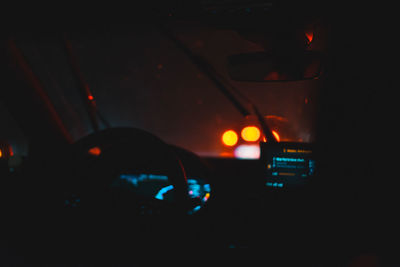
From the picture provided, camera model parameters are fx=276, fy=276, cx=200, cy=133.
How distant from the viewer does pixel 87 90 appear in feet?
10.2

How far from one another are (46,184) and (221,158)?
1.55 m

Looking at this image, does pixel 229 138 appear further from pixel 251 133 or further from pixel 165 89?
pixel 165 89

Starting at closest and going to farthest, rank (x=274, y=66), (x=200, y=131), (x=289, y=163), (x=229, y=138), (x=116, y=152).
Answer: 1. (x=274, y=66)
2. (x=289, y=163)
3. (x=116, y=152)
4. (x=229, y=138)
5. (x=200, y=131)

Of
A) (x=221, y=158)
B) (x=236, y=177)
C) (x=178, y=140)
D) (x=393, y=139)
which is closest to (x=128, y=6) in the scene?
(x=178, y=140)

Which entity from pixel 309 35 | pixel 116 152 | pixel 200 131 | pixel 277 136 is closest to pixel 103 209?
pixel 116 152

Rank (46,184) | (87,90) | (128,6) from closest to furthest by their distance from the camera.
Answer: (46,184) < (128,6) < (87,90)

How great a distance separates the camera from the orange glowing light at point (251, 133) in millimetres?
2742

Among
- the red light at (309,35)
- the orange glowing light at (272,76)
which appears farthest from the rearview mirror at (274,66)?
the red light at (309,35)

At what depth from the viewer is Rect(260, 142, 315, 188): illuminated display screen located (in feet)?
7.47

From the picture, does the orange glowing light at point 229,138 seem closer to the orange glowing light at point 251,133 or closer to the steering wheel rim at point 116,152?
the orange glowing light at point 251,133

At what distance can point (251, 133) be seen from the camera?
2773 mm

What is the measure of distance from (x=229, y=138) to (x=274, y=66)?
1061mm

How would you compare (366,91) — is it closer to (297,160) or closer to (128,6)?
(297,160)

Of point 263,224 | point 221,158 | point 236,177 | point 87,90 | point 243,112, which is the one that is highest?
point 87,90
